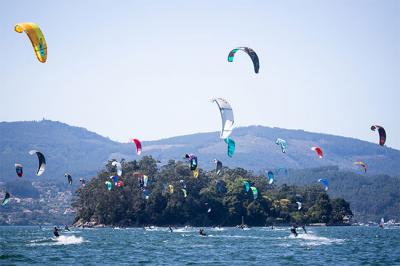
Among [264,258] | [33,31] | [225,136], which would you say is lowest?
[264,258]

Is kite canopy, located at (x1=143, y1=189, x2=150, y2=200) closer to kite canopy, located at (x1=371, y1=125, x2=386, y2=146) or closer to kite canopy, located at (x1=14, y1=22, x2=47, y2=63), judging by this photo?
kite canopy, located at (x1=371, y1=125, x2=386, y2=146)

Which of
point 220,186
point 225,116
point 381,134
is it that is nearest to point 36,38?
point 225,116

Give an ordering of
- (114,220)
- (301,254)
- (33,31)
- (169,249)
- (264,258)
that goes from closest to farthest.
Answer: (33,31) → (264,258) → (301,254) → (169,249) → (114,220)

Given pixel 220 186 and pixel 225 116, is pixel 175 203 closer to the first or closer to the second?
pixel 220 186

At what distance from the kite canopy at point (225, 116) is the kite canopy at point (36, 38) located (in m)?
11.7

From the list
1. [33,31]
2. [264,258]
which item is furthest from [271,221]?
[33,31]

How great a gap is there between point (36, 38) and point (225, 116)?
12.6 meters

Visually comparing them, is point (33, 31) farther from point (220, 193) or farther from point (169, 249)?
point (220, 193)

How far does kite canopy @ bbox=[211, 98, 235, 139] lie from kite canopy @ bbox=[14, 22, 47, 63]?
11.7 meters

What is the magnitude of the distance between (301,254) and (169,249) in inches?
467

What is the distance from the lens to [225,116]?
46.3 m

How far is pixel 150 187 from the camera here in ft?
465

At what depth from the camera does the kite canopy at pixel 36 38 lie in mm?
38938

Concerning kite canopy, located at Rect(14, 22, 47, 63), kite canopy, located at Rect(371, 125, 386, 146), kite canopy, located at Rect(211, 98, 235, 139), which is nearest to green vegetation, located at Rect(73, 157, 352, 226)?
kite canopy, located at Rect(371, 125, 386, 146)
